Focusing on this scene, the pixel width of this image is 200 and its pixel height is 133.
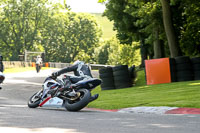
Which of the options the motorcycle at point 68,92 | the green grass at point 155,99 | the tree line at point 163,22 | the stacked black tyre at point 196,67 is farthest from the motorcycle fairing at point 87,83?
the tree line at point 163,22

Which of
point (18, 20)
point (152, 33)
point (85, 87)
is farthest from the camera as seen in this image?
point (18, 20)

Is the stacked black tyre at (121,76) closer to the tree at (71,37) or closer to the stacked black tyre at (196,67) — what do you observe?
the stacked black tyre at (196,67)

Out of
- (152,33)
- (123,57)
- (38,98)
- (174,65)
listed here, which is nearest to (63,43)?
(123,57)

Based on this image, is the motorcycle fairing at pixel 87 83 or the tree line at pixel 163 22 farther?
the tree line at pixel 163 22

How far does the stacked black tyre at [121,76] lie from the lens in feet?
78.1

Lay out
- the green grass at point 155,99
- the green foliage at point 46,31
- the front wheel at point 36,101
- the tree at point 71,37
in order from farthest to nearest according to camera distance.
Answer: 1. the tree at point 71,37
2. the green foliage at point 46,31
3. the front wheel at point 36,101
4. the green grass at point 155,99

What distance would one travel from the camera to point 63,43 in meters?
98.9

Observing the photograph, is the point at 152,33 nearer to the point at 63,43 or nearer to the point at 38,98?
the point at 38,98

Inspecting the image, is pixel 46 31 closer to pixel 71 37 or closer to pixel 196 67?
pixel 71 37

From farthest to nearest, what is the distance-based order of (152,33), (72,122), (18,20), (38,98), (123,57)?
(123,57)
(18,20)
(152,33)
(38,98)
(72,122)

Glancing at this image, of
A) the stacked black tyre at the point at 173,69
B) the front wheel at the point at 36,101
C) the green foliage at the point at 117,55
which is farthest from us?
the green foliage at the point at 117,55

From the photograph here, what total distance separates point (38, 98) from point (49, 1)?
253 feet

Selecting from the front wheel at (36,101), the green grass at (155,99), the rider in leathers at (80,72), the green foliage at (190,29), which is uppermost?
the green foliage at (190,29)

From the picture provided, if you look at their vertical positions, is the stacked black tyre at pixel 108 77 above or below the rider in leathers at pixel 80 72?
below
